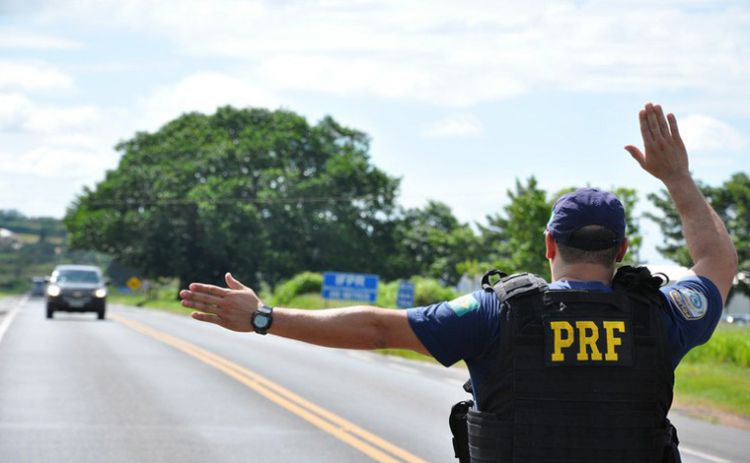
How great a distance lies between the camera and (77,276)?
1522 inches

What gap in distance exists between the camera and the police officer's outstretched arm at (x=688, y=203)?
4.11 meters

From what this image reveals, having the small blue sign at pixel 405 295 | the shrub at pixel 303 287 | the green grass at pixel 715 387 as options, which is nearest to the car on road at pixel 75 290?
the small blue sign at pixel 405 295

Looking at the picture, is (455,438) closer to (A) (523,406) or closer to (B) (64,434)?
(A) (523,406)

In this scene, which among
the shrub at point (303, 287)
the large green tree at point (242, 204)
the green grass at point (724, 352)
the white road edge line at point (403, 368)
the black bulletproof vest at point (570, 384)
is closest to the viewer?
the black bulletproof vest at point (570, 384)

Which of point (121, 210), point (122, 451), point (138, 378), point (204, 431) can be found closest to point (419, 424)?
point (204, 431)

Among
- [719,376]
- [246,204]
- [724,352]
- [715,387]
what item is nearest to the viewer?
[715,387]

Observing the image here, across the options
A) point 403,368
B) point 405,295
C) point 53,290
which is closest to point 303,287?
point 53,290

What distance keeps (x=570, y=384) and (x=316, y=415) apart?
10.2 metres

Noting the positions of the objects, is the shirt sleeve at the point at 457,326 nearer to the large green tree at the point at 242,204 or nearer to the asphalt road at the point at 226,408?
the asphalt road at the point at 226,408

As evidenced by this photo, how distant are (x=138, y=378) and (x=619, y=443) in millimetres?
14757

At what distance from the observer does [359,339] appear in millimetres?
3834

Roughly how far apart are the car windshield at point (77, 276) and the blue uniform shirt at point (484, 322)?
35.7 metres

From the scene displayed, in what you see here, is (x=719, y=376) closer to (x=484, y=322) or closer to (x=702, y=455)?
(x=702, y=455)

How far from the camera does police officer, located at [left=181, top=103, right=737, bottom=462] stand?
376cm
